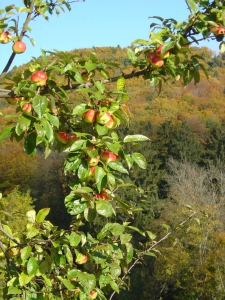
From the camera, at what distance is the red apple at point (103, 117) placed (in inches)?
60.2

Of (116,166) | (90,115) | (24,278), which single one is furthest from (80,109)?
(24,278)

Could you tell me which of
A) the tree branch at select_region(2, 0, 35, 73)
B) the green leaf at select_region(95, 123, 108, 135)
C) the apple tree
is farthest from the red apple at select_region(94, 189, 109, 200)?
the tree branch at select_region(2, 0, 35, 73)

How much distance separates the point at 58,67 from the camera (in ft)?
5.39

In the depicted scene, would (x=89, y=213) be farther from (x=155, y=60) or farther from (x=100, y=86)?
(x=155, y=60)

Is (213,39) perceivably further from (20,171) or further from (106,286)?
(20,171)

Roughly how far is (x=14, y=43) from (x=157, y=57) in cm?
77

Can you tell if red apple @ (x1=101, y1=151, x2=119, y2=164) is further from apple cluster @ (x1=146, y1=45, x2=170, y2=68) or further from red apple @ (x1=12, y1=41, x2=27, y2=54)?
red apple @ (x1=12, y1=41, x2=27, y2=54)

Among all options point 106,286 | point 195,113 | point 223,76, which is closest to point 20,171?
point 195,113

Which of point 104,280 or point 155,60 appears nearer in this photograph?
point 155,60

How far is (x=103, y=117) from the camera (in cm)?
153

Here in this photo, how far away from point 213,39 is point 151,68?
1.00 feet

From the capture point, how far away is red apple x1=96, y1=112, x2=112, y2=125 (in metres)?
1.53

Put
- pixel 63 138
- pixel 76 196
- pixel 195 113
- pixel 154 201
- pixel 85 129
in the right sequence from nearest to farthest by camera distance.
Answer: pixel 76 196 < pixel 85 129 < pixel 63 138 < pixel 154 201 < pixel 195 113

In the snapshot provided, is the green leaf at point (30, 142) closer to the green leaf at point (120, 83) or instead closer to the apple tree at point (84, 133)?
the apple tree at point (84, 133)
